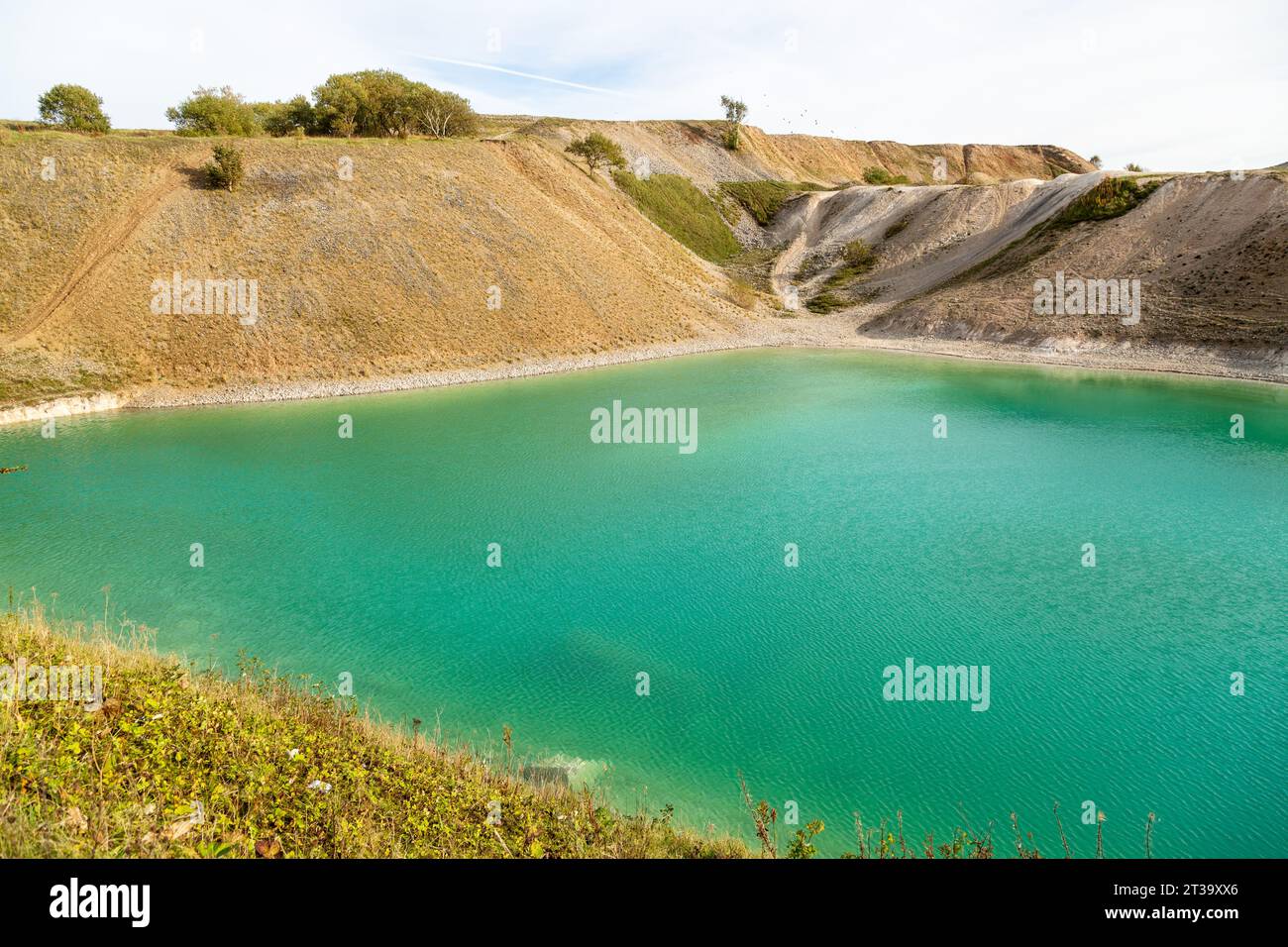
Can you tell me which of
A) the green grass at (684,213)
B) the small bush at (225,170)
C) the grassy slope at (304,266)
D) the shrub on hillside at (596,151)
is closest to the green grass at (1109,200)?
the grassy slope at (304,266)

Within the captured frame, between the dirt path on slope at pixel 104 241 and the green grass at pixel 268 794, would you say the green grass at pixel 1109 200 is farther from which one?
the dirt path on slope at pixel 104 241

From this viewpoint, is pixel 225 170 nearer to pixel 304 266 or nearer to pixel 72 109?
pixel 304 266

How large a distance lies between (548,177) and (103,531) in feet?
169

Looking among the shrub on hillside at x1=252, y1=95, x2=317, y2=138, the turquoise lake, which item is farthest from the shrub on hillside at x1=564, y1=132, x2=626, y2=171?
the turquoise lake

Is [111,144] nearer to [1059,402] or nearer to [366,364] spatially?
[366,364]

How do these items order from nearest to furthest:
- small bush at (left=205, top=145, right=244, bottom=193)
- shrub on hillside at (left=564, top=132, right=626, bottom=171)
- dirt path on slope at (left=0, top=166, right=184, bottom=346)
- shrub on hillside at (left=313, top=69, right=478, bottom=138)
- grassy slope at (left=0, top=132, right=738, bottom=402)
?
dirt path on slope at (left=0, top=166, right=184, bottom=346) < grassy slope at (left=0, top=132, right=738, bottom=402) < small bush at (left=205, top=145, right=244, bottom=193) < shrub on hillside at (left=313, top=69, right=478, bottom=138) < shrub on hillside at (left=564, top=132, right=626, bottom=171)

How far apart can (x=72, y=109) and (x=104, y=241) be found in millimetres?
24168

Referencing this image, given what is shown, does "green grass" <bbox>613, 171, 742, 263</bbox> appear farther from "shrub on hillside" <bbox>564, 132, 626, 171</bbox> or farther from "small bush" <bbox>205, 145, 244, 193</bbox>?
"small bush" <bbox>205, 145, 244, 193</bbox>

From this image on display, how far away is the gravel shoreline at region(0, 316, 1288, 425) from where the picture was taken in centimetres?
3703

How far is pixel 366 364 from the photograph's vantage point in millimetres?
42281

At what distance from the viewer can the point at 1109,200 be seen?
57.2 meters

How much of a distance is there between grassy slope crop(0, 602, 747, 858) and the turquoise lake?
6.79 feet
